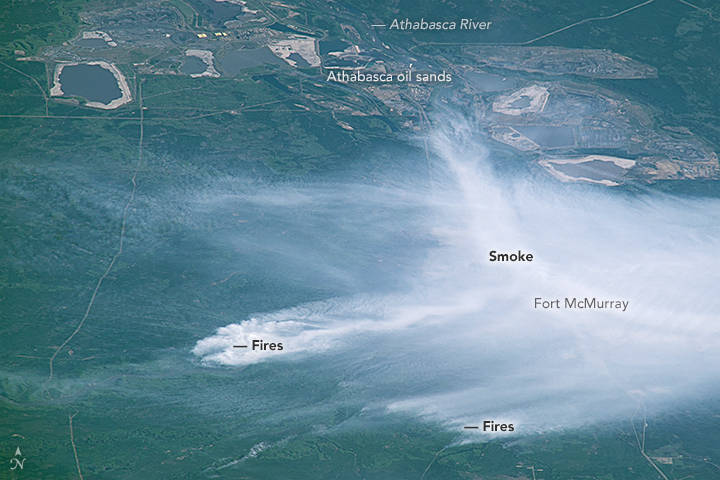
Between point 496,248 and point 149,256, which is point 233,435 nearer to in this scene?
point 149,256

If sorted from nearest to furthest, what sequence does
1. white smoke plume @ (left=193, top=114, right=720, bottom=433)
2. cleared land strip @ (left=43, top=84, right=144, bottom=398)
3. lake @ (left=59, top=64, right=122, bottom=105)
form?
cleared land strip @ (left=43, top=84, right=144, bottom=398) → white smoke plume @ (left=193, top=114, right=720, bottom=433) → lake @ (left=59, top=64, right=122, bottom=105)

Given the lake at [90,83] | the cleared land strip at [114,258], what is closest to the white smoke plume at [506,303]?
the cleared land strip at [114,258]

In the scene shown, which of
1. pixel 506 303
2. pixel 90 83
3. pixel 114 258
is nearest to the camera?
pixel 114 258

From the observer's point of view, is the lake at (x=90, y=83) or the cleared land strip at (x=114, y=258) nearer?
the cleared land strip at (x=114, y=258)

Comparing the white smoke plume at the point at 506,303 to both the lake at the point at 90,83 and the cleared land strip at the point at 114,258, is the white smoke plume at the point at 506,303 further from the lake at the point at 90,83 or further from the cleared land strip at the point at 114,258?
the lake at the point at 90,83

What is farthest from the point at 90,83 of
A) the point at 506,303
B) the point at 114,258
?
the point at 506,303

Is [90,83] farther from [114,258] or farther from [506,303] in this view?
[506,303]

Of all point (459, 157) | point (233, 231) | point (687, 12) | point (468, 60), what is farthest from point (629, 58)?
point (233, 231)

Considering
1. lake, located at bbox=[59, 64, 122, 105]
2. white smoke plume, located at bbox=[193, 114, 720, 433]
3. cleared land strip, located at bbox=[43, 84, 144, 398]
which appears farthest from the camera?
lake, located at bbox=[59, 64, 122, 105]

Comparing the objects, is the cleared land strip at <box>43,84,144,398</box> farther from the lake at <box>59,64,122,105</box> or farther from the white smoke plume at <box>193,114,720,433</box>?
the white smoke plume at <box>193,114,720,433</box>

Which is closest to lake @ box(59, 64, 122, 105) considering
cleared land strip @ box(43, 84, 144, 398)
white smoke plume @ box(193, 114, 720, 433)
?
cleared land strip @ box(43, 84, 144, 398)

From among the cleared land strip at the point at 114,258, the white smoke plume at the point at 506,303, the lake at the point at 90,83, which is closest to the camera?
the cleared land strip at the point at 114,258
